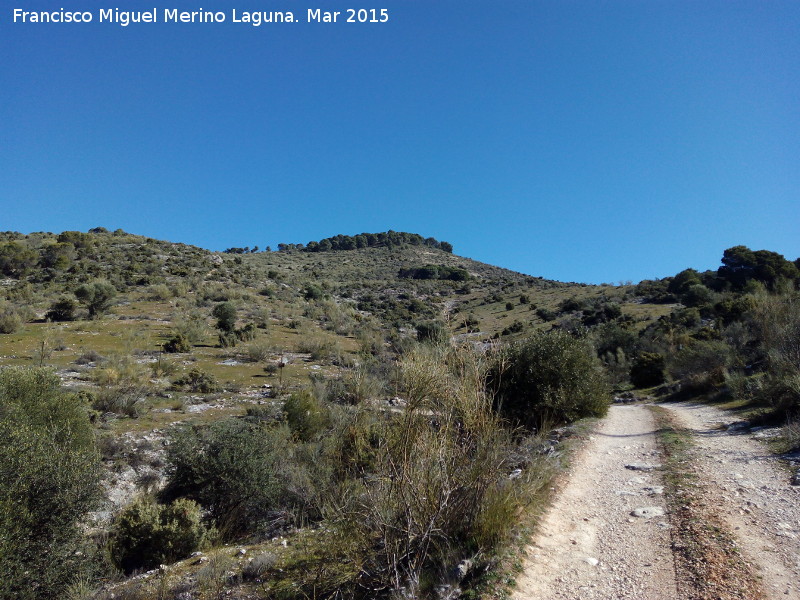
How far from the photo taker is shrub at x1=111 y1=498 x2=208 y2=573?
26.7 ft

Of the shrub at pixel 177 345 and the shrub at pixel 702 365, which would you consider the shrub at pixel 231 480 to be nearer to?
the shrub at pixel 177 345

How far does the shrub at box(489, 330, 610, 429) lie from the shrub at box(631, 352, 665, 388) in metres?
18.3

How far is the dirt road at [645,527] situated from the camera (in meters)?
4.48

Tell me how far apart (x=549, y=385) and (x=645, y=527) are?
8.38 m

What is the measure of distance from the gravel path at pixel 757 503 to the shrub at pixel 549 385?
388 cm

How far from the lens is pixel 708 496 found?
655cm

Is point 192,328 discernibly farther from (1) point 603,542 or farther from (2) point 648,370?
(2) point 648,370

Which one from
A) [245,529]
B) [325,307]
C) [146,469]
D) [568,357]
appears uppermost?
[325,307]

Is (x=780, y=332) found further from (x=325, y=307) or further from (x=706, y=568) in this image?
(x=325, y=307)

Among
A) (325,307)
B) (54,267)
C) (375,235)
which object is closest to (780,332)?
(325,307)

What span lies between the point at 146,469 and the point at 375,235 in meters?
98.4

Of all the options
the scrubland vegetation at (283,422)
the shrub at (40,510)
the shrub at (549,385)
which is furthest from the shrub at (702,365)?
the shrub at (40,510)

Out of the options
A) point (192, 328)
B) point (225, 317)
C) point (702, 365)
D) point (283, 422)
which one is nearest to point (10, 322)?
point (192, 328)

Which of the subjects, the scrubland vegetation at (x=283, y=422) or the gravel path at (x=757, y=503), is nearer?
the gravel path at (x=757, y=503)
